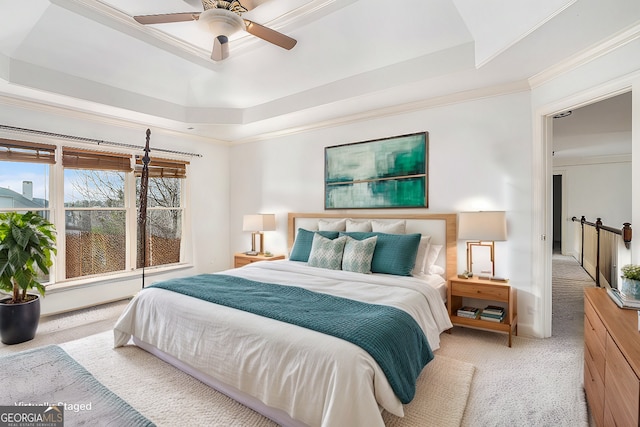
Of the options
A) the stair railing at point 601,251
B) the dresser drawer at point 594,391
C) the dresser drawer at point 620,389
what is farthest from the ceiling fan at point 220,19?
the stair railing at point 601,251

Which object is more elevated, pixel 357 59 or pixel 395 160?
pixel 357 59

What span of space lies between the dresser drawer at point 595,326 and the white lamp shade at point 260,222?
3748mm

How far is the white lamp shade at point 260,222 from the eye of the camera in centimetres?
479

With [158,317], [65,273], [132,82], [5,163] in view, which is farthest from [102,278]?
[132,82]

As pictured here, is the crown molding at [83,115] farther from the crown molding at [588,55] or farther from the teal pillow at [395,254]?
the crown molding at [588,55]

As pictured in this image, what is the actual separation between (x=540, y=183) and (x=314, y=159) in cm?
277

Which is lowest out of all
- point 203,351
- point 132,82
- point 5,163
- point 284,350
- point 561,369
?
point 561,369

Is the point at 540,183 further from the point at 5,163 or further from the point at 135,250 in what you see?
the point at 5,163

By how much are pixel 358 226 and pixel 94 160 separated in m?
3.46

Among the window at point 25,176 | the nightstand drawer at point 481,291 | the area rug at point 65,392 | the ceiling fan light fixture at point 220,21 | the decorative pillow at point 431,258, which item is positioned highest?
the ceiling fan light fixture at point 220,21

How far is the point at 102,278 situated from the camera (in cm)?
419

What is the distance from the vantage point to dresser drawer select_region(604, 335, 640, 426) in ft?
4.12

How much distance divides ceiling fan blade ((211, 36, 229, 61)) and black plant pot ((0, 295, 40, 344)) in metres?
3.00

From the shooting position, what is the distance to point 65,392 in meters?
1.93
